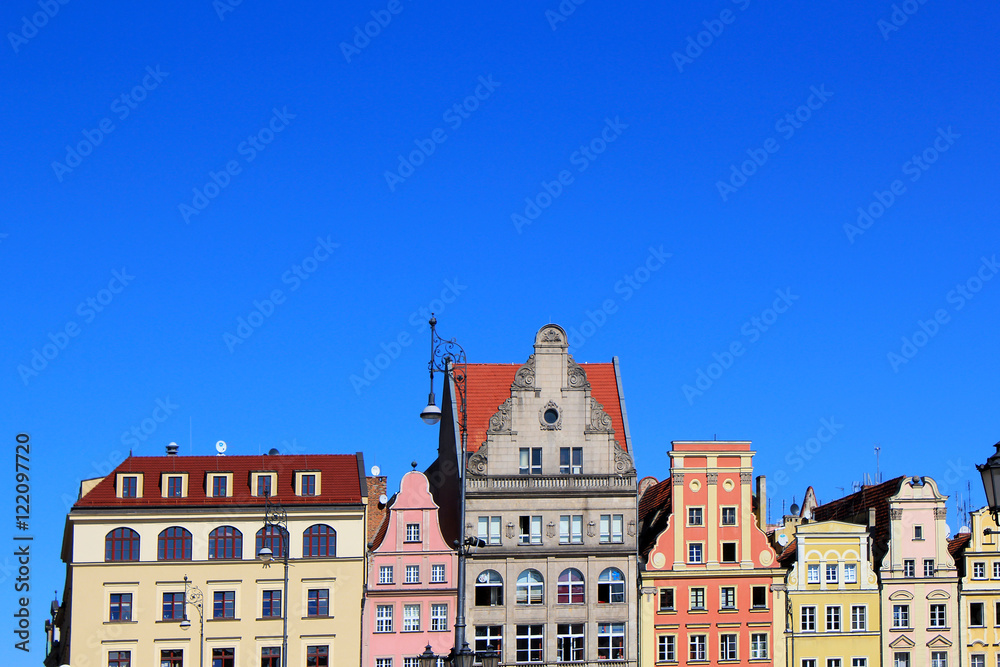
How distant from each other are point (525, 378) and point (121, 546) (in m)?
27.3

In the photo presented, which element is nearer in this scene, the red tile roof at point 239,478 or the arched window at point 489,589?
the arched window at point 489,589

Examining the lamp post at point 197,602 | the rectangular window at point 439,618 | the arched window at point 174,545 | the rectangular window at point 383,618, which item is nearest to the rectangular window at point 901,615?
the rectangular window at point 439,618

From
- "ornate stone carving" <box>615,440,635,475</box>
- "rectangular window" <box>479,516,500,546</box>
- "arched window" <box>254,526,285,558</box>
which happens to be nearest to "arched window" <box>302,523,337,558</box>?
"arched window" <box>254,526,285,558</box>

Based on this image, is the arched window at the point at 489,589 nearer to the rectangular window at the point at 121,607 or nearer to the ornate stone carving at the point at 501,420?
the ornate stone carving at the point at 501,420

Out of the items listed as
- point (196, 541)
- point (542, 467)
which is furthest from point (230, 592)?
point (542, 467)

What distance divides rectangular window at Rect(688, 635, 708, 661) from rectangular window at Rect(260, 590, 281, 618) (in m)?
25.6

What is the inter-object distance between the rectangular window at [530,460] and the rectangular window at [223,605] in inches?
780

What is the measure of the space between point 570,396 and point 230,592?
24580 mm

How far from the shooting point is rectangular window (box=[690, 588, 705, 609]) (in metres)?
83.3

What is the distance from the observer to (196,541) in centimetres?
8250

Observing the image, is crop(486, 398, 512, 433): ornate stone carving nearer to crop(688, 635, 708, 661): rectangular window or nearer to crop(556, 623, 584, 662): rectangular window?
crop(556, 623, 584, 662): rectangular window

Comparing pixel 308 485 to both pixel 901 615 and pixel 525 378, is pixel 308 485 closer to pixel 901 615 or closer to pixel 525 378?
pixel 525 378

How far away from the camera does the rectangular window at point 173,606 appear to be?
3209 inches

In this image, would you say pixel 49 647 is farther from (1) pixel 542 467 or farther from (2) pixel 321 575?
(1) pixel 542 467
